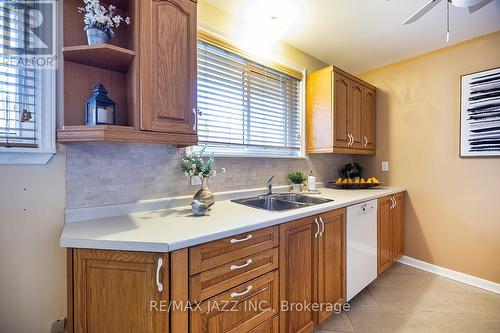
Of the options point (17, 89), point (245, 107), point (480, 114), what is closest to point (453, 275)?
point (480, 114)

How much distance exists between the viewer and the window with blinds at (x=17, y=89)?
1180 mm

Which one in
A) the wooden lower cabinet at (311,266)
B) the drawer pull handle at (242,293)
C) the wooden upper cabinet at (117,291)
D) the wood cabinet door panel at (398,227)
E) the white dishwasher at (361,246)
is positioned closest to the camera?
the wooden upper cabinet at (117,291)

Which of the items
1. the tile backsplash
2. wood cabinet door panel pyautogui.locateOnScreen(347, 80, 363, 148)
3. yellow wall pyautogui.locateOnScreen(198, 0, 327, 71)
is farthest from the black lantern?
wood cabinet door panel pyautogui.locateOnScreen(347, 80, 363, 148)

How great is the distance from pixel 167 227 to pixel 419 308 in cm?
220

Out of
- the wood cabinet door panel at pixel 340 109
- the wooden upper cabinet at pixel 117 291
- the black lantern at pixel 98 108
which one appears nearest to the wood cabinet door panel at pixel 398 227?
the wood cabinet door panel at pixel 340 109

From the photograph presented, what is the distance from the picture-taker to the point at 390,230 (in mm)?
2568

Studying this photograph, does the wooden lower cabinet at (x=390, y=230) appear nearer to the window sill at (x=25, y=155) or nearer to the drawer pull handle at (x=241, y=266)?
the drawer pull handle at (x=241, y=266)

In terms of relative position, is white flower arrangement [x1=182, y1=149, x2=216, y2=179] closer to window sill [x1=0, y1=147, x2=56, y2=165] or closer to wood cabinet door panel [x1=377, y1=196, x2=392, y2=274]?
window sill [x1=0, y1=147, x2=56, y2=165]

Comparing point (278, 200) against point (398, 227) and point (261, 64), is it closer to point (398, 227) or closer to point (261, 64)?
point (261, 64)

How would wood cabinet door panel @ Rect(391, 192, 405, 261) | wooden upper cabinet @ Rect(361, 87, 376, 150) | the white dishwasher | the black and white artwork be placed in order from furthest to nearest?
wooden upper cabinet @ Rect(361, 87, 376, 150) → wood cabinet door panel @ Rect(391, 192, 405, 261) → the black and white artwork → the white dishwasher

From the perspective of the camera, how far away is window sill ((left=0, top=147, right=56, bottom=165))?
1.17 metres

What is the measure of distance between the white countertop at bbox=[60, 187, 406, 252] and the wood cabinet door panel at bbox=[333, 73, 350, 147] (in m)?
1.12

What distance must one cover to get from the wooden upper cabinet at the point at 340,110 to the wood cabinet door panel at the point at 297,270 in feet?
4.22

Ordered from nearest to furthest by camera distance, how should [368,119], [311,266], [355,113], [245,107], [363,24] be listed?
[311,266] < [363,24] < [245,107] < [355,113] < [368,119]
